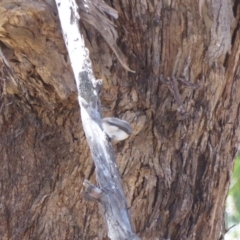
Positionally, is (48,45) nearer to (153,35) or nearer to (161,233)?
(153,35)

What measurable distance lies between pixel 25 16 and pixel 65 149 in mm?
323

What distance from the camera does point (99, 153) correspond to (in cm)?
81

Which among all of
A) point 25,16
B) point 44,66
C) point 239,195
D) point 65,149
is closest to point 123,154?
point 65,149

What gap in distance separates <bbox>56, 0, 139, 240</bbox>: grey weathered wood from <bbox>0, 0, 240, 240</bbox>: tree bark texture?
42 centimetres

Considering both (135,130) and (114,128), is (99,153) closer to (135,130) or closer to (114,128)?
(114,128)

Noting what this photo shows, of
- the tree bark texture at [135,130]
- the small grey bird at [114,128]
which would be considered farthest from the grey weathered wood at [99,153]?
the tree bark texture at [135,130]

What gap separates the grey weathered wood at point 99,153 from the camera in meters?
0.75

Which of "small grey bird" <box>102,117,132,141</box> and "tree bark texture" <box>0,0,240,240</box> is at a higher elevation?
"tree bark texture" <box>0,0,240,240</box>

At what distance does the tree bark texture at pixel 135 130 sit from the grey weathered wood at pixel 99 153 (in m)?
0.42

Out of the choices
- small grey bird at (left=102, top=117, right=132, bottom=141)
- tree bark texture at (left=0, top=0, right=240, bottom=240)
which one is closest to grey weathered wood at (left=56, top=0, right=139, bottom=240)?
small grey bird at (left=102, top=117, right=132, bottom=141)

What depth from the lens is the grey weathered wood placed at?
0.75 m

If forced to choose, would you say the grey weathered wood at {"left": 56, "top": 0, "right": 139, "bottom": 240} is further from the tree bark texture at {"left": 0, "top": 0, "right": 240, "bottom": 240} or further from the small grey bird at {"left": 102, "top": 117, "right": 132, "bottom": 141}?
the tree bark texture at {"left": 0, "top": 0, "right": 240, "bottom": 240}

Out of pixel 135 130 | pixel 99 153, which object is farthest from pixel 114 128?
pixel 135 130

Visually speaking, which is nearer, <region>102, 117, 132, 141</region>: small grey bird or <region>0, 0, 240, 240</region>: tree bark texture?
<region>102, 117, 132, 141</region>: small grey bird
